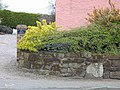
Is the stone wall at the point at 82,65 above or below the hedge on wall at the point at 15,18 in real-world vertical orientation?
below

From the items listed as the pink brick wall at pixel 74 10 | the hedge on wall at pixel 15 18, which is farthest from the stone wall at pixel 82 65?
the hedge on wall at pixel 15 18

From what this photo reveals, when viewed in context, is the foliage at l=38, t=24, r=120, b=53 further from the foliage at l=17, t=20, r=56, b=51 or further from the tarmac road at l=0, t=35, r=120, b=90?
the tarmac road at l=0, t=35, r=120, b=90

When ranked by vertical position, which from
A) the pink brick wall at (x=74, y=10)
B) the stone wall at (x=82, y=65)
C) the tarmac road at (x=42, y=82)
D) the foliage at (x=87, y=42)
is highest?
the pink brick wall at (x=74, y=10)

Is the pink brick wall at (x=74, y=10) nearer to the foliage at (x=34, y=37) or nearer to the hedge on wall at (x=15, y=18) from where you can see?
the foliage at (x=34, y=37)

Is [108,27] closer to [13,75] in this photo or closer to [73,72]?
[73,72]

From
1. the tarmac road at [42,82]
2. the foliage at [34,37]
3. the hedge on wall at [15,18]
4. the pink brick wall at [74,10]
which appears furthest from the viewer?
the hedge on wall at [15,18]

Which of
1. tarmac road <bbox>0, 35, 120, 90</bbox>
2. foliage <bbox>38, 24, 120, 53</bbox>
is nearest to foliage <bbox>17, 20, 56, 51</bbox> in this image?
foliage <bbox>38, 24, 120, 53</bbox>

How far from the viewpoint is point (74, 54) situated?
38.7ft

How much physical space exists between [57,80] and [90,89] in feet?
5.42

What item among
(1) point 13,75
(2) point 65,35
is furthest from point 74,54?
(1) point 13,75

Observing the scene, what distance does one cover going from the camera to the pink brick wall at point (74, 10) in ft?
61.3

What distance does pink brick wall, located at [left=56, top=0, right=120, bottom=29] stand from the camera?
1867 centimetres

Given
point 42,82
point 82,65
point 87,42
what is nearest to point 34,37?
point 87,42

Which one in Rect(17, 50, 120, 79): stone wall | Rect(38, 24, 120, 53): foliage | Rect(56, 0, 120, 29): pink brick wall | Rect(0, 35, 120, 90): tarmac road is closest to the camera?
Rect(0, 35, 120, 90): tarmac road
